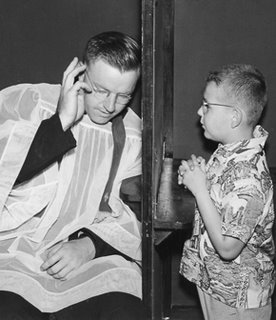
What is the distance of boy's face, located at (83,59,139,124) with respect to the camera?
71.8 inches

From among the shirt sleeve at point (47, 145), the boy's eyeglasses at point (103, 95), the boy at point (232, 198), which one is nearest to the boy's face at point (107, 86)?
the boy's eyeglasses at point (103, 95)

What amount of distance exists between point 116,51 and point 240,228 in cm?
60

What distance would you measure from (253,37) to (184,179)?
595mm

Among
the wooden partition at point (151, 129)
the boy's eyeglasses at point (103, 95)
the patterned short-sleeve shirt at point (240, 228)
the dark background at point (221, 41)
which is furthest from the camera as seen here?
the dark background at point (221, 41)

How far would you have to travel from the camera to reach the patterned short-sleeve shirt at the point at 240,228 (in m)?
1.53

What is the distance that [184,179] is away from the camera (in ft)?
5.36

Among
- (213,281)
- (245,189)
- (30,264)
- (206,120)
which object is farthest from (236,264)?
(30,264)

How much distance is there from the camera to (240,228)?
1.51 m

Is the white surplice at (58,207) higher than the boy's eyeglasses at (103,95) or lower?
lower

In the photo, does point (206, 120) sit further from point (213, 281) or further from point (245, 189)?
point (213, 281)

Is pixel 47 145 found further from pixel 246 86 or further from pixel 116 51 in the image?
pixel 246 86

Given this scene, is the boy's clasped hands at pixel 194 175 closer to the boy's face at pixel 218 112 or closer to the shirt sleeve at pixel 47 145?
the boy's face at pixel 218 112

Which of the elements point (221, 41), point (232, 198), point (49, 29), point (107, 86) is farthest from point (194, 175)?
point (49, 29)

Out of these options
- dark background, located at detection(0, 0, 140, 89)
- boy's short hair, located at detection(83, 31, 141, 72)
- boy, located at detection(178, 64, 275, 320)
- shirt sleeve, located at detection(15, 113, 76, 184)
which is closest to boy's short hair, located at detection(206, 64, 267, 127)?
boy, located at detection(178, 64, 275, 320)
